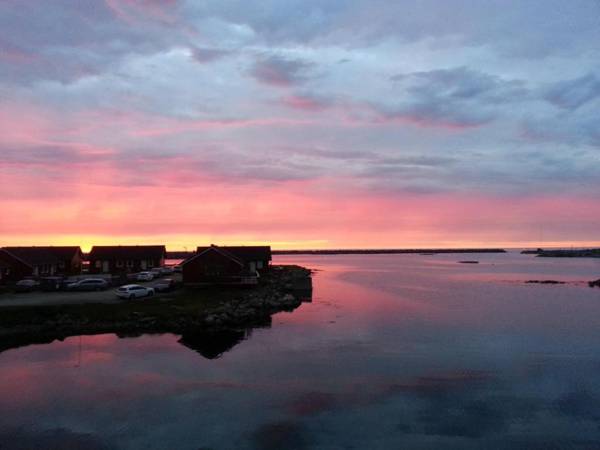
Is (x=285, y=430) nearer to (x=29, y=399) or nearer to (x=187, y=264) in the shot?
(x=29, y=399)

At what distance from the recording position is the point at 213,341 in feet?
132

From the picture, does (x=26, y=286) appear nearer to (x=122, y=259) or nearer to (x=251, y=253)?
(x=122, y=259)

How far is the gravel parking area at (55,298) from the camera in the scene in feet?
157

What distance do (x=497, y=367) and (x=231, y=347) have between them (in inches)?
746

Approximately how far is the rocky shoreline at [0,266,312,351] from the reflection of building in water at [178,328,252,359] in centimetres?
63

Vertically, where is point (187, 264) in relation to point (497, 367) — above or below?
above

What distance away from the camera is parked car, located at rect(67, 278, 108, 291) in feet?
192

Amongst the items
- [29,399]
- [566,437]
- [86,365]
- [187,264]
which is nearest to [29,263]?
[187,264]

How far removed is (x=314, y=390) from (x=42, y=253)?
65177mm

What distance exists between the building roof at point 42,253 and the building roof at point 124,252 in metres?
3.49

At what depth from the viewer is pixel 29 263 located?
70750 mm

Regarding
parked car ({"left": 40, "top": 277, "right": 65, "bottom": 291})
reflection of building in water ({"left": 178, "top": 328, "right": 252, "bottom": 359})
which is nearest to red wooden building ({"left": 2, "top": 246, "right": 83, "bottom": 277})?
parked car ({"left": 40, "top": 277, "right": 65, "bottom": 291})

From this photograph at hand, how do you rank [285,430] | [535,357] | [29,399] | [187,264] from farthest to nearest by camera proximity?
[187,264] < [535,357] < [29,399] < [285,430]

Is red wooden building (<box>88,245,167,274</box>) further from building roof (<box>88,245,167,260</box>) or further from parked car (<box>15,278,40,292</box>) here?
parked car (<box>15,278,40,292</box>)
